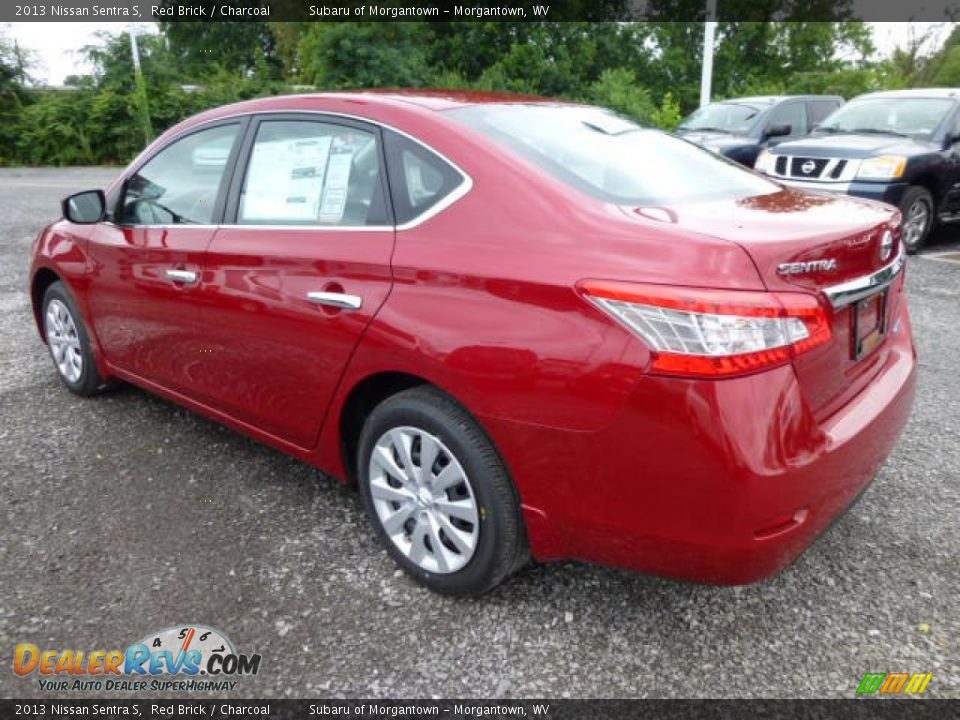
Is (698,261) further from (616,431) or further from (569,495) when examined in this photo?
(569,495)

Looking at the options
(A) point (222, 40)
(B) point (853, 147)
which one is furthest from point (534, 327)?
(A) point (222, 40)

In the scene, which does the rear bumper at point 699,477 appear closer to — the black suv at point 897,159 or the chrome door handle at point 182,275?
the chrome door handle at point 182,275

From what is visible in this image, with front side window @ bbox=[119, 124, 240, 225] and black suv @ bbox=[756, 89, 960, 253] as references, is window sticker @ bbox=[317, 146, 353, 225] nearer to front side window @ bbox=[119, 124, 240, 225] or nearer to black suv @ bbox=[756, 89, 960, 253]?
front side window @ bbox=[119, 124, 240, 225]

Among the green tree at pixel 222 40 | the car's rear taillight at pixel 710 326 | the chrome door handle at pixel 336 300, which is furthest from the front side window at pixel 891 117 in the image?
the green tree at pixel 222 40

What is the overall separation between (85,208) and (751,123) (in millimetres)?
9572

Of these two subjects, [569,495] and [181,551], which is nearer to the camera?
[569,495]

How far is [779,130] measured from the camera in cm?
1101

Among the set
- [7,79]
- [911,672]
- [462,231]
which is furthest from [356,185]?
[7,79]

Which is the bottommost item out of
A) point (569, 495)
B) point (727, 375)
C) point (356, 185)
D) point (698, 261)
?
point (569, 495)

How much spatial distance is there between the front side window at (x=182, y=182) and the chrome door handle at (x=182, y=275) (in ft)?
0.69

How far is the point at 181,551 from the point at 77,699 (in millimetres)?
697

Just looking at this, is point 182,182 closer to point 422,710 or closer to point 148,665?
point 148,665

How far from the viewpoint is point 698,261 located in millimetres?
1918

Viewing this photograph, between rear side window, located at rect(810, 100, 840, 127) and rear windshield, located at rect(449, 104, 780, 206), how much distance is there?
33.1 feet
